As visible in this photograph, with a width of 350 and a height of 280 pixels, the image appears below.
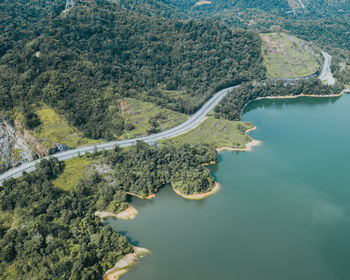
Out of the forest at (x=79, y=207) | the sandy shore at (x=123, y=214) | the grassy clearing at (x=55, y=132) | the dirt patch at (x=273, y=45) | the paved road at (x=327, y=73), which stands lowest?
the sandy shore at (x=123, y=214)

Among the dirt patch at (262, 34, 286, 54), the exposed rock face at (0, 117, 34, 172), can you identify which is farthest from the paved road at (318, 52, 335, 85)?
the exposed rock face at (0, 117, 34, 172)

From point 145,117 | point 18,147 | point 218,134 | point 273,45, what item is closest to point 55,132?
point 18,147

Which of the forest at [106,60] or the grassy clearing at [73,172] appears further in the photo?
the forest at [106,60]

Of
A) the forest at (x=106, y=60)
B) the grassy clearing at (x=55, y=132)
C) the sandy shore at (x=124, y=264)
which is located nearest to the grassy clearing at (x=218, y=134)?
the forest at (x=106, y=60)

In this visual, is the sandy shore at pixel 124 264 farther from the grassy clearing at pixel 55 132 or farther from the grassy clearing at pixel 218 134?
the grassy clearing at pixel 55 132

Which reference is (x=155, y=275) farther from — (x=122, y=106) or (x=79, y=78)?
(x=79, y=78)

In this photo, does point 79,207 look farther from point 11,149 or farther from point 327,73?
point 327,73

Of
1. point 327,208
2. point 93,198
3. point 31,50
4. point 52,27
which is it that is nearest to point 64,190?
point 93,198
